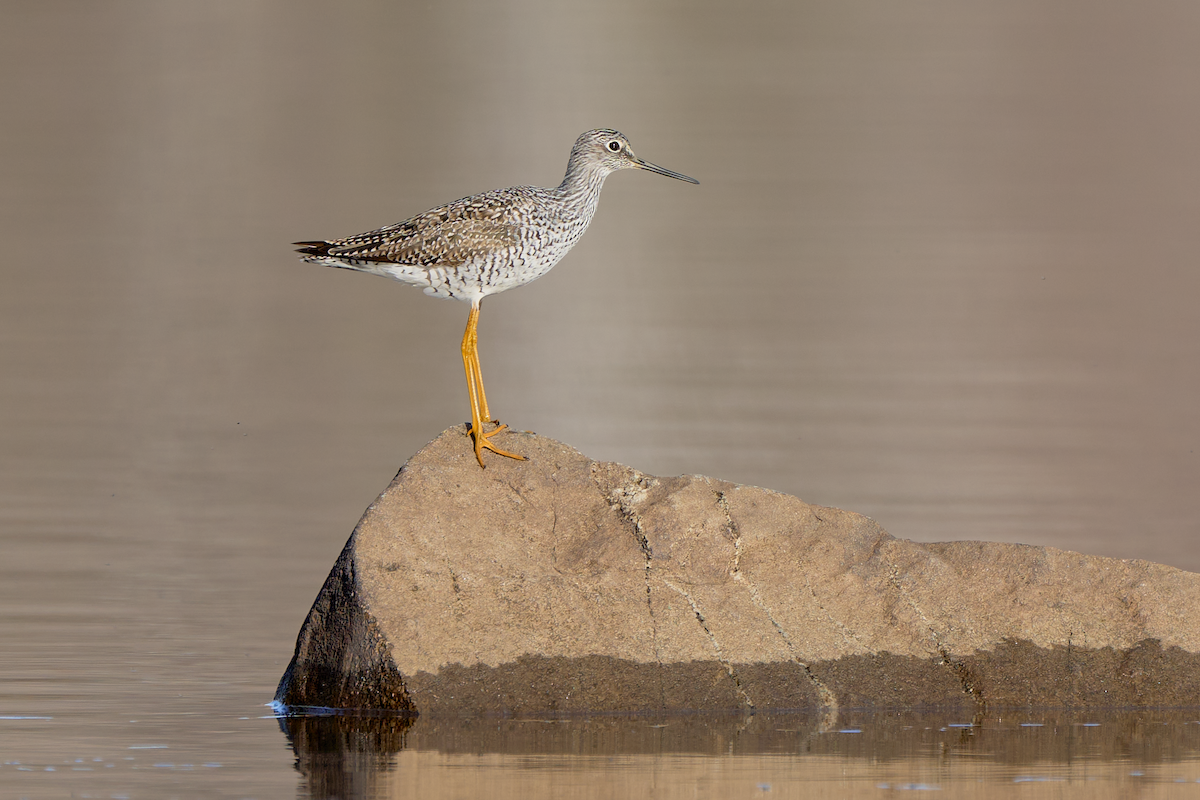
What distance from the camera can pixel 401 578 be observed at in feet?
32.6

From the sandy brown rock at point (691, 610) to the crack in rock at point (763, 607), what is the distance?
0.5 inches

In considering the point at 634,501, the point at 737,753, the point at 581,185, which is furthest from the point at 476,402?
the point at 737,753

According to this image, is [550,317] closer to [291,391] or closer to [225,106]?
[291,391]

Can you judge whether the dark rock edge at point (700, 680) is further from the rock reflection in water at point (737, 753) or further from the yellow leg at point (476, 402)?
the yellow leg at point (476, 402)

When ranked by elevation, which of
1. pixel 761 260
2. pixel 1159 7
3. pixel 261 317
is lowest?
pixel 261 317

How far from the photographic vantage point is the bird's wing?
11836mm

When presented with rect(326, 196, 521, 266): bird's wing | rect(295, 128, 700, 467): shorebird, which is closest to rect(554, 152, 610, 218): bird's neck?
rect(295, 128, 700, 467): shorebird

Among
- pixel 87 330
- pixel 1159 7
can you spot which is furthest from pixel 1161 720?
pixel 1159 7

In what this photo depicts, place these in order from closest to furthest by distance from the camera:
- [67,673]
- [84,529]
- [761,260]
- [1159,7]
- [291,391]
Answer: [67,673] → [84,529] → [291,391] → [761,260] → [1159,7]

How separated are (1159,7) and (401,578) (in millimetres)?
51017

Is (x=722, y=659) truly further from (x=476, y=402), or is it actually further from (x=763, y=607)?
(x=476, y=402)

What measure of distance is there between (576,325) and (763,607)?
19.4 meters

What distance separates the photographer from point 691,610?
397 inches

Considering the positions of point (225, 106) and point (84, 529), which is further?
point (225, 106)
